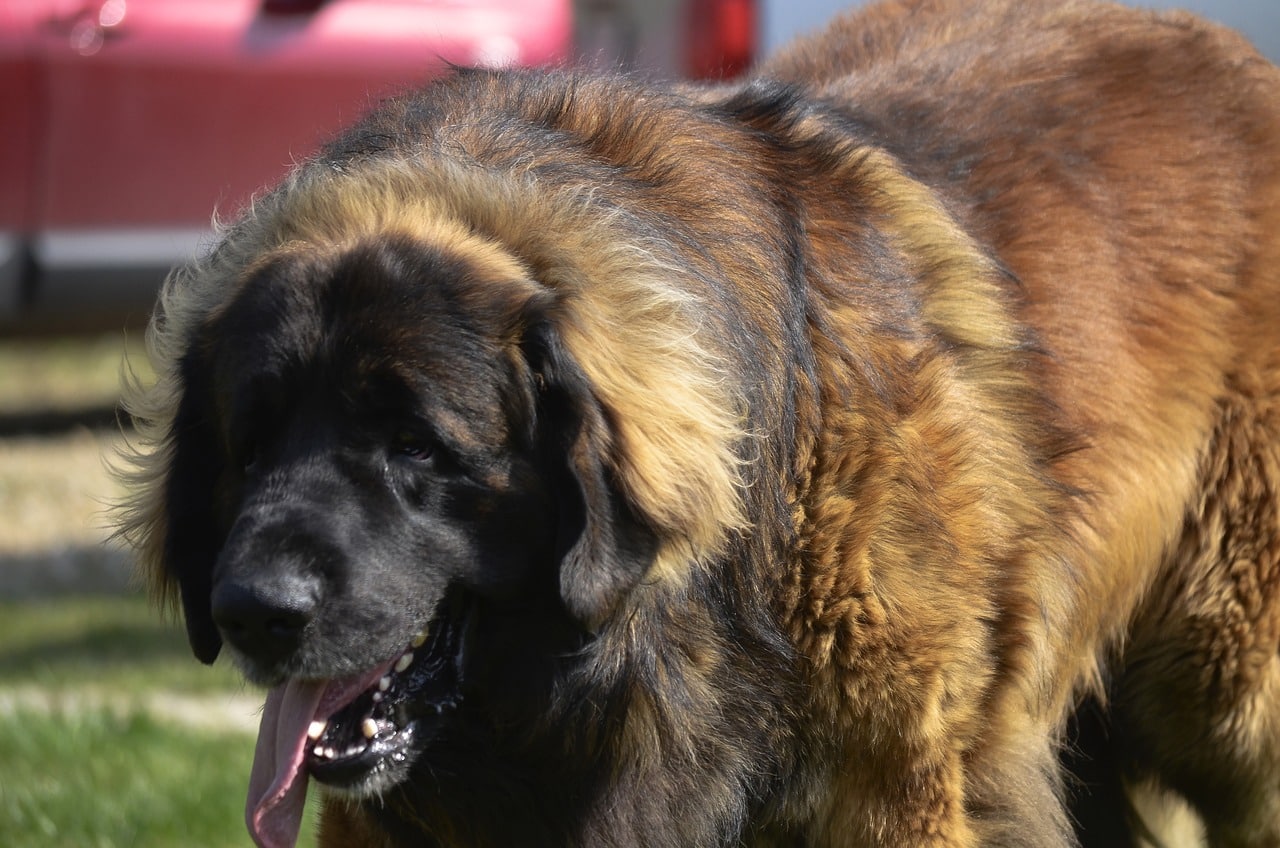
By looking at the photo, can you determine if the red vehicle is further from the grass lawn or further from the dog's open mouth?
the dog's open mouth

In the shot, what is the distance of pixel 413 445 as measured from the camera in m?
2.66

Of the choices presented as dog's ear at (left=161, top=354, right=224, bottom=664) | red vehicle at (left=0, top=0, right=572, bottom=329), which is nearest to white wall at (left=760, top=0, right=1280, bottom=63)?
red vehicle at (left=0, top=0, right=572, bottom=329)

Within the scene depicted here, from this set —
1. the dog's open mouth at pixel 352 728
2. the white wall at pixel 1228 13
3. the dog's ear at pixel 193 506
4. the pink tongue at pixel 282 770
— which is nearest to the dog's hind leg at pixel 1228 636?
the dog's open mouth at pixel 352 728

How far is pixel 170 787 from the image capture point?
424 centimetres

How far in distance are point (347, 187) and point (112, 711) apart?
256 cm

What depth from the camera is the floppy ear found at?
2646 mm

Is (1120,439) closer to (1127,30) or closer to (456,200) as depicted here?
(1127,30)

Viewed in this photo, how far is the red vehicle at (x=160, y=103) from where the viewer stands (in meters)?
7.28

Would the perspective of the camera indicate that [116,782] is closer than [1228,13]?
Yes

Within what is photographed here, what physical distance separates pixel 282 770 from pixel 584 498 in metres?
0.67

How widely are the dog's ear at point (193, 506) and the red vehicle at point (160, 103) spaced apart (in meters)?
4.46

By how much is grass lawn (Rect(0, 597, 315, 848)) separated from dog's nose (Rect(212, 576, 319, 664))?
160 cm

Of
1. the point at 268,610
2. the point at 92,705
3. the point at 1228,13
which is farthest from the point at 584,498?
the point at 1228,13

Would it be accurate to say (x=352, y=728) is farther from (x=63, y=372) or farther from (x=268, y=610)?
(x=63, y=372)
